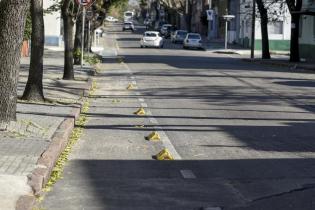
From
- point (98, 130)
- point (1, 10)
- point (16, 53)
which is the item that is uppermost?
point (1, 10)

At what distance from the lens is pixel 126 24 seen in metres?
120

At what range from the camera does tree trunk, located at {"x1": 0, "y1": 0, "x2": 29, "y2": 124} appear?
11305mm

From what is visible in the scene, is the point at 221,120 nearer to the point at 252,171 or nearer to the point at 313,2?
the point at 252,171

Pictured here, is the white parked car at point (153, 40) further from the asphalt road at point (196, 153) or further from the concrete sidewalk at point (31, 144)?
the concrete sidewalk at point (31, 144)

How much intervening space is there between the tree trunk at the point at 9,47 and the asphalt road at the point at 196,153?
54.7 inches

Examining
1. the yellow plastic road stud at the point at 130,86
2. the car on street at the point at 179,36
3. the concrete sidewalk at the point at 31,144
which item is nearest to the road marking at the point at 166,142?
the concrete sidewalk at the point at 31,144

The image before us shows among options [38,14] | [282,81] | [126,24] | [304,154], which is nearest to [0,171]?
[304,154]

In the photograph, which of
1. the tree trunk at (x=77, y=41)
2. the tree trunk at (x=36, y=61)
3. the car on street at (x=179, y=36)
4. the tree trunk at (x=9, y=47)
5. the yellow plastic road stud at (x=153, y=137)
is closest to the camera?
the tree trunk at (x=9, y=47)

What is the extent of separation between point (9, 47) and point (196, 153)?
351 cm

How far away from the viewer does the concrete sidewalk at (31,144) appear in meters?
7.52

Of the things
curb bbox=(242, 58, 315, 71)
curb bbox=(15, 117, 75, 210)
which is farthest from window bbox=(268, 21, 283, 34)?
curb bbox=(15, 117, 75, 210)

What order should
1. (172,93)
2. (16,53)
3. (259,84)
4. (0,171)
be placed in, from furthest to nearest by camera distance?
1. (259,84)
2. (172,93)
3. (16,53)
4. (0,171)

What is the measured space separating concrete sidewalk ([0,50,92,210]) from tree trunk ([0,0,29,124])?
42 centimetres

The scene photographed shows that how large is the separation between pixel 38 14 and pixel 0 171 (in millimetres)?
8680
